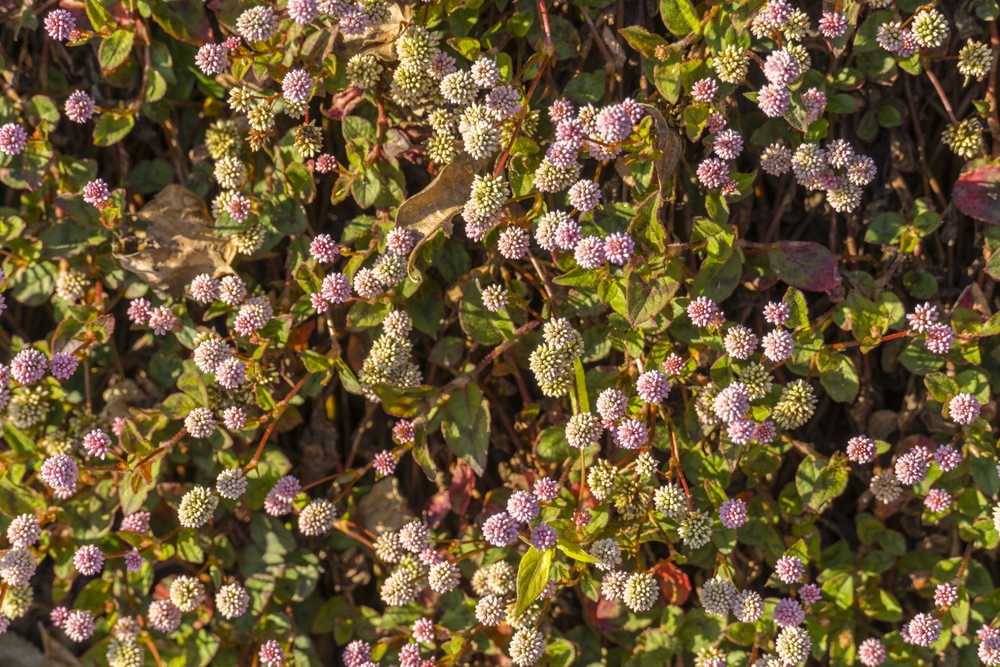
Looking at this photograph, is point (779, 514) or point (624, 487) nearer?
point (624, 487)

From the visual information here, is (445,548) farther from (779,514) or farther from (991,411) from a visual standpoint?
(991,411)

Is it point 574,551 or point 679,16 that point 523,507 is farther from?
point 679,16

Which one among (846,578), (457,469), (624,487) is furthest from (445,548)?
(846,578)

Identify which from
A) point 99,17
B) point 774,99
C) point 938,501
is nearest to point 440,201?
point 774,99

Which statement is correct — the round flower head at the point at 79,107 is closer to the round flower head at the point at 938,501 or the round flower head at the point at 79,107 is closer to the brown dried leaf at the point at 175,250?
the brown dried leaf at the point at 175,250

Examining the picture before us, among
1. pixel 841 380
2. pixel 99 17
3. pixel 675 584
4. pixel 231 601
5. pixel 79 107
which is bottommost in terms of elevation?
pixel 231 601

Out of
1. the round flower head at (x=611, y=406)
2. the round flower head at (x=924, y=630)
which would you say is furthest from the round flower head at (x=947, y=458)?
the round flower head at (x=611, y=406)
